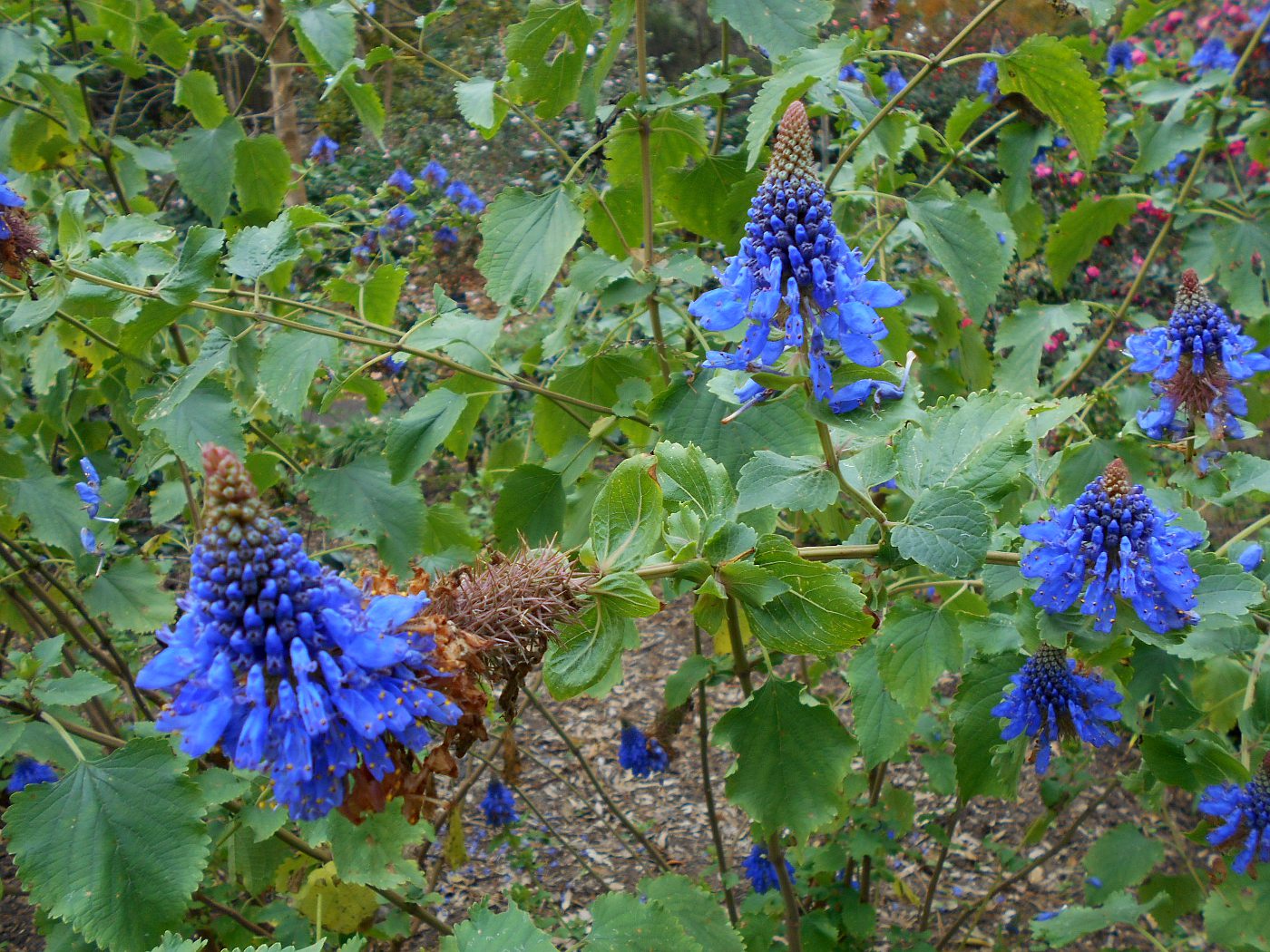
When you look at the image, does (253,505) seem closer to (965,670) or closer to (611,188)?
(965,670)

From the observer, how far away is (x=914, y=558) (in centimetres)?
128

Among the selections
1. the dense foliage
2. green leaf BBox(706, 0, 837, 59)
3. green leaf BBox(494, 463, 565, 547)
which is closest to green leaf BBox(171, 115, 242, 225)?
the dense foliage

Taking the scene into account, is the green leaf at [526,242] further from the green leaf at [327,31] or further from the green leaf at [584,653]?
the green leaf at [584,653]

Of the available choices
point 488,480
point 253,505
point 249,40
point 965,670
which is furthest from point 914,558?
point 249,40

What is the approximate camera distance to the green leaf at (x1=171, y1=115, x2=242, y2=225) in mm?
2695

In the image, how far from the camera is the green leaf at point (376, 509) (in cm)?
220

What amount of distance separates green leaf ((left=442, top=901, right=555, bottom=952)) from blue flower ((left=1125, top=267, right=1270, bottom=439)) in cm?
162

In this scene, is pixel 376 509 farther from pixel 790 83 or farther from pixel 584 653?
pixel 790 83

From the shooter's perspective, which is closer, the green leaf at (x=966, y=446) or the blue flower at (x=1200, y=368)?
the green leaf at (x=966, y=446)

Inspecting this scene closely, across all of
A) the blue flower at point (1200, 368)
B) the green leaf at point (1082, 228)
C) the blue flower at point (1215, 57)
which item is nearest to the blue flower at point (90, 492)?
the blue flower at point (1200, 368)

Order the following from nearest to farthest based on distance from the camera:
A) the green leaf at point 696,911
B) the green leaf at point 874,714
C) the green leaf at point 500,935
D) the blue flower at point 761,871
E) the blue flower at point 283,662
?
1. the blue flower at point 283,662
2. the green leaf at point 500,935
3. the green leaf at point 874,714
4. the green leaf at point 696,911
5. the blue flower at point 761,871

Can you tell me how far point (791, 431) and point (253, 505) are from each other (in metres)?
1.11

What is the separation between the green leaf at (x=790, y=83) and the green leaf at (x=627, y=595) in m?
0.78

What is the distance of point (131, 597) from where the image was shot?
2.46 m
